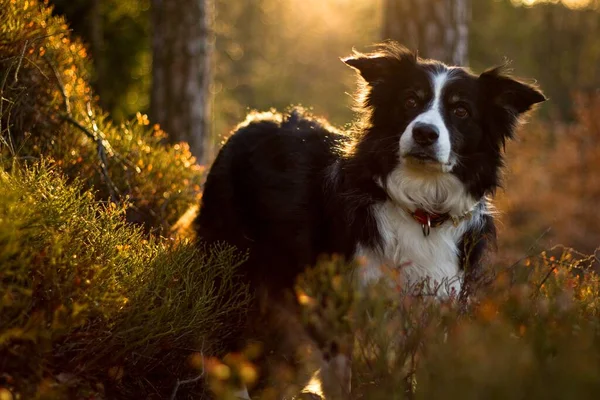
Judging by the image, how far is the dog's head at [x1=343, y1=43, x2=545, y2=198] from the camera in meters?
4.61


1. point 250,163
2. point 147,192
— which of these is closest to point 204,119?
point 147,192

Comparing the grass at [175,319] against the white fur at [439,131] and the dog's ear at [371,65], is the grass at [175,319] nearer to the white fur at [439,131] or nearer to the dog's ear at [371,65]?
the white fur at [439,131]

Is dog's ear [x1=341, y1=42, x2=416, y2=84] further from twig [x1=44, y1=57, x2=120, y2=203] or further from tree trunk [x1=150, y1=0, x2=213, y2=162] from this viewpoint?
tree trunk [x1=150, y1=0, x2=213, y2=162]

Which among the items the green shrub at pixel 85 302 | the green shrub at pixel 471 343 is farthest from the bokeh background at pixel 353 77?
the green shrub at pixel 471 343

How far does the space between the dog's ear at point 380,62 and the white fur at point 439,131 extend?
0.38 m

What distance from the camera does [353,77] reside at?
32.7 ft

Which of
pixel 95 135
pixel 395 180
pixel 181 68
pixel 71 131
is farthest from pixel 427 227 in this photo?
pixel 181 68

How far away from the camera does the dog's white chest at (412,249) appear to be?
4680mm

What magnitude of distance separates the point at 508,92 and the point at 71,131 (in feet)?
10.7

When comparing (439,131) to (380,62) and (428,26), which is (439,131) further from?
(428,26)

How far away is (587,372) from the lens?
2.30 metres

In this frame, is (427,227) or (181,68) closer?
(427,227)

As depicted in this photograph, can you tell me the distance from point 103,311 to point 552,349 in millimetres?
2012

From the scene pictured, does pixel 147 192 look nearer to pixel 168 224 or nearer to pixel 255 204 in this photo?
pixel 168 224
